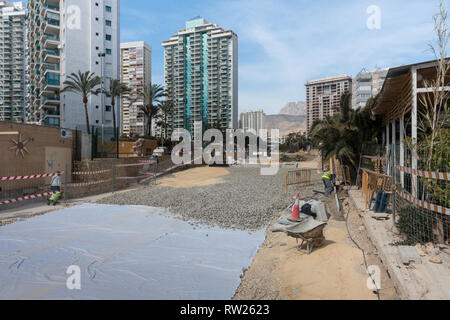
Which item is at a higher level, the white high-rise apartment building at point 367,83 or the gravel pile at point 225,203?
the white high-rise apartment building at point 367,83

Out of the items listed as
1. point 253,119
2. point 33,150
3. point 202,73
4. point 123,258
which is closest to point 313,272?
point 123,258

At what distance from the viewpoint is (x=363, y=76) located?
93062mm

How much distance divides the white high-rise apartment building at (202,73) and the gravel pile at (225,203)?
100352 mm

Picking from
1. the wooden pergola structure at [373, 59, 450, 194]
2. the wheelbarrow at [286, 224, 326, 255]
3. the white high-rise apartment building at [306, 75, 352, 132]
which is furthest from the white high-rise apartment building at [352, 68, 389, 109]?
the wheelbarrow at [286, 224, 326, 255]

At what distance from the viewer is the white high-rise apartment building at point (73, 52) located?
45250mm

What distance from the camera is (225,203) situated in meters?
10.4

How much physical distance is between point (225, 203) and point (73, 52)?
1893 inches

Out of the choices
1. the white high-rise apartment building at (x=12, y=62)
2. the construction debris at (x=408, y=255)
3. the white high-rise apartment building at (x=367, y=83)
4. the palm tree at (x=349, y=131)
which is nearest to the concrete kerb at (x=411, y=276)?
the construction debris at (x=408, y=255)

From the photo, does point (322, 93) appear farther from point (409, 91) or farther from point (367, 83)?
point (409, 91)

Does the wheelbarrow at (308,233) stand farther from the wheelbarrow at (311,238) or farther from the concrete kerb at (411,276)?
the concrete kerb at (411,276)

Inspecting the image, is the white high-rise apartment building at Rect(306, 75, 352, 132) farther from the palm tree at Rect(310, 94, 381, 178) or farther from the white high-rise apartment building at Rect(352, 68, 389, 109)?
the palm tree at Rect(310, 94, 381, 178)

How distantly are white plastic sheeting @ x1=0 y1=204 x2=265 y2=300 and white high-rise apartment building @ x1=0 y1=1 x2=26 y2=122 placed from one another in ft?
334
